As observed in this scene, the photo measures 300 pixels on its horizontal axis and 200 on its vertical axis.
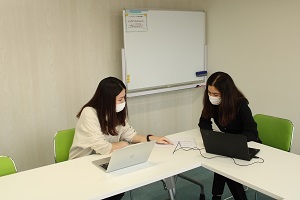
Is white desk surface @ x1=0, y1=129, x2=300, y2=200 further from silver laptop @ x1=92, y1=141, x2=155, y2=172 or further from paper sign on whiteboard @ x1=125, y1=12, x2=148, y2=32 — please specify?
paper sign on whiteboard @ x1=125, y1=12, x2=148, y2=32

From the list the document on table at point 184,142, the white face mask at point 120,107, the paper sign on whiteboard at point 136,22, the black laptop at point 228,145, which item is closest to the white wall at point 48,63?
the paper sign on whiteboard at point 136,22

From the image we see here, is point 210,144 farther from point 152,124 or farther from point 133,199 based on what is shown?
point 152,124

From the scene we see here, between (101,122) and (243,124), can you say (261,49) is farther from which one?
(101,122)

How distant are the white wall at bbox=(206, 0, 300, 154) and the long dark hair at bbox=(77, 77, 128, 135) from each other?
78.0 inches

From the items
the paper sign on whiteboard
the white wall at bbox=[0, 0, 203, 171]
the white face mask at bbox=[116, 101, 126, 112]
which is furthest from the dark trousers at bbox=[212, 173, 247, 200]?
the paper sign on whiteboard

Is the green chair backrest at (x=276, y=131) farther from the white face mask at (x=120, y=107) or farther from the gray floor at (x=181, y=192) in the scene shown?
the white face mask at (x=120, y=107)

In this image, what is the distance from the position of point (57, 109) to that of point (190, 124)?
2.03m

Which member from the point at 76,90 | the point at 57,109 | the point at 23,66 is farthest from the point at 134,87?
the point at 23,66

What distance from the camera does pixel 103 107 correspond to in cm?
235

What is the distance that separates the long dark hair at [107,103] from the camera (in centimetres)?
232

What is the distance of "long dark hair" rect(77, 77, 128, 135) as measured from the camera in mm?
2316

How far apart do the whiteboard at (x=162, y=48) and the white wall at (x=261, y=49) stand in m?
0.26

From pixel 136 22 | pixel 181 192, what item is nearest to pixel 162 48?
pixel 136 22

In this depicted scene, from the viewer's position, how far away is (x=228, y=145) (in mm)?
2084
